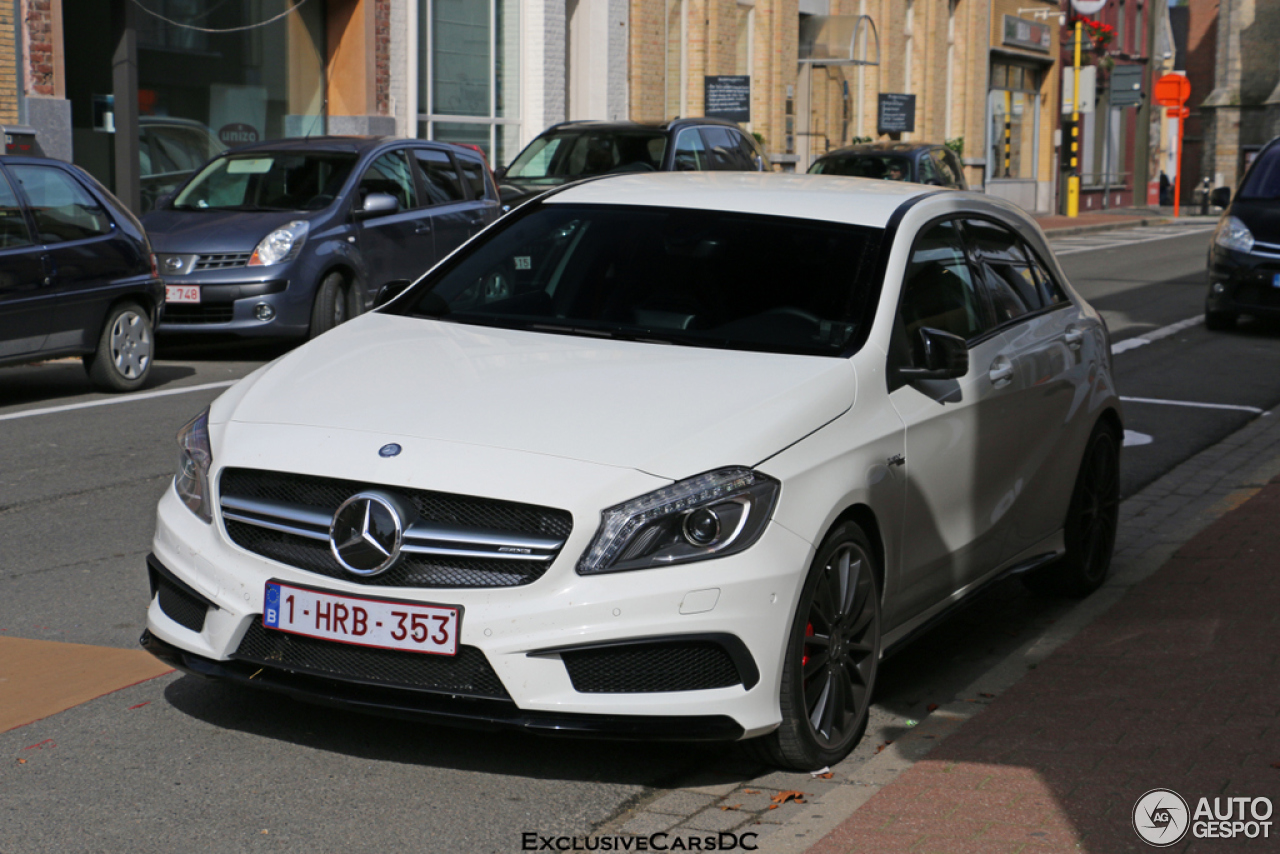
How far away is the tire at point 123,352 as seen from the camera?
11.1 m

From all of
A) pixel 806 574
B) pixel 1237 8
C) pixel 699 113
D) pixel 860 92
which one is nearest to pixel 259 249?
pixel 806 574

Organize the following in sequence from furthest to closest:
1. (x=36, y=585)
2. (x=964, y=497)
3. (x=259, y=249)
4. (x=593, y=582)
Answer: (x=259, y=249)
(x=36, y=585)
(x=964, y=497)
(x=593, y=582)

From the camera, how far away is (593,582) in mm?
3842

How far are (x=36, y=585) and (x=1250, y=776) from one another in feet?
13.8

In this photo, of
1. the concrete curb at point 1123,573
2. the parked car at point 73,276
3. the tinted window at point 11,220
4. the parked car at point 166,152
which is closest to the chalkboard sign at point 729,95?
the parked car at point 166,152

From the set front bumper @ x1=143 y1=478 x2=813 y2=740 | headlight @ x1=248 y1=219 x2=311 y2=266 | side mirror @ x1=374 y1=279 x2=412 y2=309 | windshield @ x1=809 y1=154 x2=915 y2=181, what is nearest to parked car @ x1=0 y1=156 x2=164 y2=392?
headlight @ x1=248 y1=219 x2=311 y2=266

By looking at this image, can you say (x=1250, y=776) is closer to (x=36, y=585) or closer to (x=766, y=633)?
(x=766, y=633)

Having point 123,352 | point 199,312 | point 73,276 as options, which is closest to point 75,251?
point 73,276

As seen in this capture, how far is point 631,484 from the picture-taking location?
12.8 feet

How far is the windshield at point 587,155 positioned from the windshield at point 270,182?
4.25 m

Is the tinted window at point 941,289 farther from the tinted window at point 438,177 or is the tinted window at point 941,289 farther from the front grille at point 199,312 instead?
the tinted window at point 438,177

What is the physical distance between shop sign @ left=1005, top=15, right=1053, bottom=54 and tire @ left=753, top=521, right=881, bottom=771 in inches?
1760

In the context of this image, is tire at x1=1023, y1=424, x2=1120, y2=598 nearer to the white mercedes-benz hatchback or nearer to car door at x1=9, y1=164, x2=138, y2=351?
the white mercedes-benz hatchback

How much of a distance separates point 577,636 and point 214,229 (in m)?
9.97
